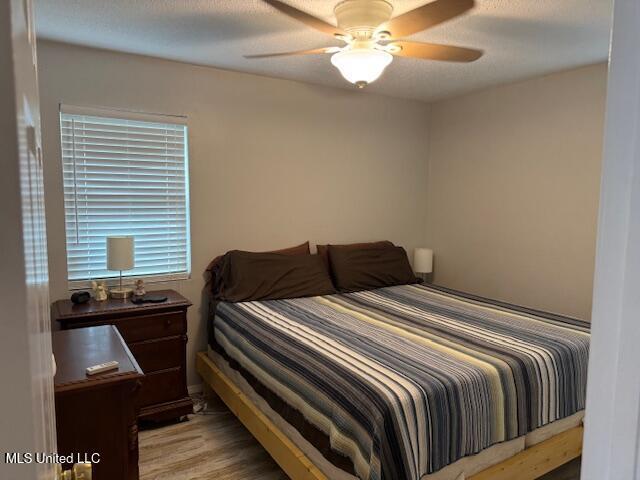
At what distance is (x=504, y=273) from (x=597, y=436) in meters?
3.40

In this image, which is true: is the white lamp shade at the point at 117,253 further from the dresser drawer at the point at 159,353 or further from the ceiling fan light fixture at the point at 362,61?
the ceiling fan light fixture at the point at 362,61

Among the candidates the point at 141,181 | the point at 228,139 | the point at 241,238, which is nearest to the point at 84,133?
the point at 141,181

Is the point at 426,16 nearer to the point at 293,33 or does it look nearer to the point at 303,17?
the point at 303,17

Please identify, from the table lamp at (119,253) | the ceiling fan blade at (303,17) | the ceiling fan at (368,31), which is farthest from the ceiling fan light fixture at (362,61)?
the table lamp at (119,253)

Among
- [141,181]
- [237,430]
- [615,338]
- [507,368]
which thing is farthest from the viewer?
[141,181]

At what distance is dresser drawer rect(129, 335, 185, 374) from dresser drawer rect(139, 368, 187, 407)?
41 mm

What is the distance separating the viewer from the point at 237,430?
271cm

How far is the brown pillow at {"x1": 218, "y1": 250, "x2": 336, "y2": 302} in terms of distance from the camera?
3078mm

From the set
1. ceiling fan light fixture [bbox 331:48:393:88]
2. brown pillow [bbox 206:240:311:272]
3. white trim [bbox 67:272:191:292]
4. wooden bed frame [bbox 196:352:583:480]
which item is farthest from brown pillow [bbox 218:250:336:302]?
ceiling fan light fixture [bbox 331:48:393:88]

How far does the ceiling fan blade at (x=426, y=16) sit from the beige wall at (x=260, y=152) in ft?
5.14

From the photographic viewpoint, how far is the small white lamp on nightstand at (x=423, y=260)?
4.15 m

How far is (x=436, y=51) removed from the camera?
7.07ft

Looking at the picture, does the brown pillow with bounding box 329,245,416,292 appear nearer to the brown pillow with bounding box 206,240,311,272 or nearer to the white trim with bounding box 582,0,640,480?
the brown pillow with bounding box 206,240,311,272

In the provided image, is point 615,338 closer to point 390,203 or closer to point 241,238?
point 241,238
